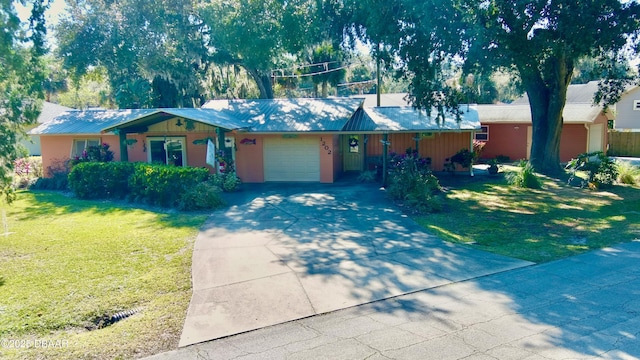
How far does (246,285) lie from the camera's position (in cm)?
777

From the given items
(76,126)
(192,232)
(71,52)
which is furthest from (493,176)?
(71,52)

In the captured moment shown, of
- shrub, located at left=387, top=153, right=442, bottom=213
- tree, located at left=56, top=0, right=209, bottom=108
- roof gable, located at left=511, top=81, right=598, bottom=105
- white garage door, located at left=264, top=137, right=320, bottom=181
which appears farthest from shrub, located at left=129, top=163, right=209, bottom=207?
roof gable, located at left=511, top=81, right=598, bottom=105

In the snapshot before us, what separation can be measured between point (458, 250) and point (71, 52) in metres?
20.7

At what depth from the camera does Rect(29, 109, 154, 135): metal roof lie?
2067 cm

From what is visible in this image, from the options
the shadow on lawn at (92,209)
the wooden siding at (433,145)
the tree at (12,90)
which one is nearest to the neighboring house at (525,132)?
the wooden siding at (433,145)

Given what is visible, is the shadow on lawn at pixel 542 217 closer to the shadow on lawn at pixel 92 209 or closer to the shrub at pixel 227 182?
the shadow on lawn at pixel 92 209

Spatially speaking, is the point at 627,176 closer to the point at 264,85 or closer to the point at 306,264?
the point at 306,264

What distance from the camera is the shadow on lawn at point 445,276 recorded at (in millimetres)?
5844

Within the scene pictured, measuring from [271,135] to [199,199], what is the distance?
6.01 metres

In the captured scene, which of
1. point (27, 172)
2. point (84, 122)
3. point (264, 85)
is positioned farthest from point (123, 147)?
point (264, 85)

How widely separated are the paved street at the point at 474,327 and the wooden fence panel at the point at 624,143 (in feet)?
91.4

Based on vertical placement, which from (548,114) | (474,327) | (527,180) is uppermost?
(548,114)

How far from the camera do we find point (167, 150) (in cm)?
2014

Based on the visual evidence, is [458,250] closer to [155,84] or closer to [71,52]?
[71,52]
